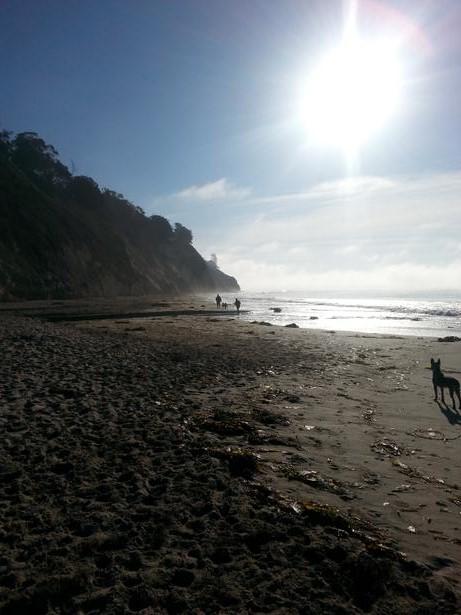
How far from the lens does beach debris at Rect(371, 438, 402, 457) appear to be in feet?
23.9

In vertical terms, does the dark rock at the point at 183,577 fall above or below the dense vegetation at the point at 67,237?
below

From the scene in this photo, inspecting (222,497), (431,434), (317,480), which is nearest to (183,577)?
(222,497)

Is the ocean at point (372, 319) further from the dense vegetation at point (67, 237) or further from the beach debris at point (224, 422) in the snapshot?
the dense vegetation at point (67, 237)

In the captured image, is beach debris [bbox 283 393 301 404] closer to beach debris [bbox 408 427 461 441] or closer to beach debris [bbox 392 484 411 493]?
beach debris [bbox 408 427 461 441]

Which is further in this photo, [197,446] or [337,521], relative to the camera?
[197,446]

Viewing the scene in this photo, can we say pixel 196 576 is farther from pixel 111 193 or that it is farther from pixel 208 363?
pixel 111 193

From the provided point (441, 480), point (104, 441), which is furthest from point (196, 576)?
point (441, 480)

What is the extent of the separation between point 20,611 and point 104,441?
371 cm

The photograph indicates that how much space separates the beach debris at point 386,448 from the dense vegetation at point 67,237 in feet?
165

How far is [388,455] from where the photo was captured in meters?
7.20

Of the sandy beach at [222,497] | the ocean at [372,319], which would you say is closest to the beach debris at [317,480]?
the sandy beach at [222,497]

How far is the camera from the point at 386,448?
24.7ft

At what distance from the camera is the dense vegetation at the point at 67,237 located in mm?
55419

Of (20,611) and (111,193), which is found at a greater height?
(111,193)
